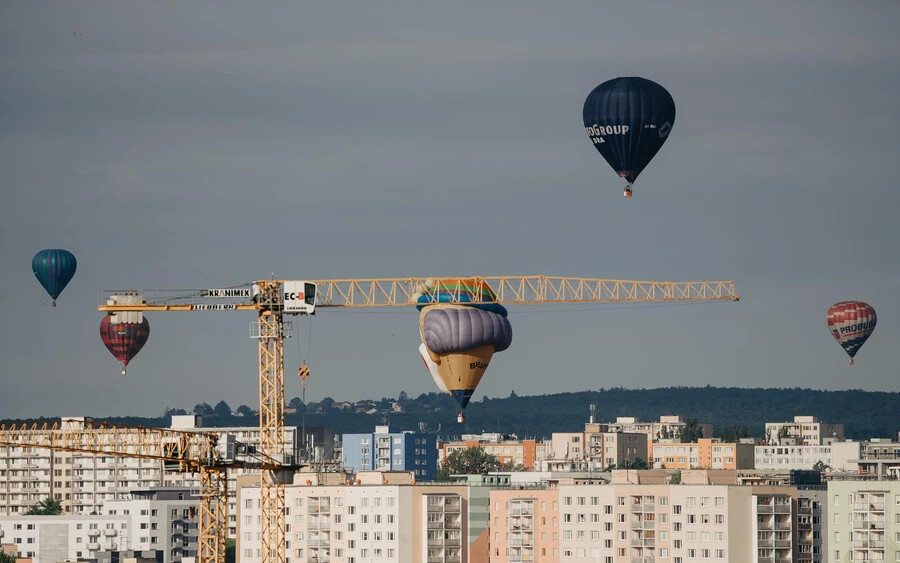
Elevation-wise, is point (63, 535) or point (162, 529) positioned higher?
point (162, 529)

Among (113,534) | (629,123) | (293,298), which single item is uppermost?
(629,123)

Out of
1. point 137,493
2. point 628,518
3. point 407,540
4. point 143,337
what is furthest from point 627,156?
point 137,493

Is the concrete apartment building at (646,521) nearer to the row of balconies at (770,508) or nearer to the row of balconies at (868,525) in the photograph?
the row of balconies at (770,508)

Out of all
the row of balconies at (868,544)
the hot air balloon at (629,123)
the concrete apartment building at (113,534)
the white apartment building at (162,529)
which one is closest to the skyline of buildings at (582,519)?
the row of balconies at (868,544)

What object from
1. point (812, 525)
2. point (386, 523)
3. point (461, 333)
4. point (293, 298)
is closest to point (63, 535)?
point (461, 333)

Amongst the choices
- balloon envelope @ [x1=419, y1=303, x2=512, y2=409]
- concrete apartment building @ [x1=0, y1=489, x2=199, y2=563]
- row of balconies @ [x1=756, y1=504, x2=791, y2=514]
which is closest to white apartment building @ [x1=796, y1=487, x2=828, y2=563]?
row of balconies @ [x1=756, y1=504, x2=791, y2=514]

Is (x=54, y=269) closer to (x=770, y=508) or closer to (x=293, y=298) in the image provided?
(x=293, y=298)

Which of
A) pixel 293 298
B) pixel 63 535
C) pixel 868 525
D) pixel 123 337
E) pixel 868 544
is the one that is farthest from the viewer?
pixel 63 535
